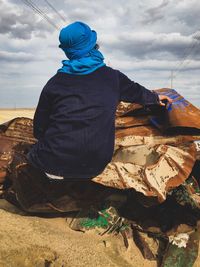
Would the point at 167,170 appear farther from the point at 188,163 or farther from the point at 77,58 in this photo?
the point at 77,58

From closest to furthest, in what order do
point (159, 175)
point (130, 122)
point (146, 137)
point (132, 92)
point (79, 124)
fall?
1. point (79, 124)
2. point (159, 175)
3. point (132, 92)
4. point (146, 137)
5. point (130, 122)

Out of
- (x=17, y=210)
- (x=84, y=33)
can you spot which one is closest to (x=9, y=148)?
(x=17, y=210)

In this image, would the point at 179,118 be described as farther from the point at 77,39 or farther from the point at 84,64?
the point at 77,39

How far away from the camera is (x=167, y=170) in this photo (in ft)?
11.9

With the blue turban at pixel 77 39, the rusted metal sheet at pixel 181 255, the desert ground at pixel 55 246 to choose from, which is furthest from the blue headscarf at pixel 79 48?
the rusted metal sheet at pixel 181 255

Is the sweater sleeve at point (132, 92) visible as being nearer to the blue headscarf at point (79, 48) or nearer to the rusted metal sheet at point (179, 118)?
the blue headscarf at point (79, 48)

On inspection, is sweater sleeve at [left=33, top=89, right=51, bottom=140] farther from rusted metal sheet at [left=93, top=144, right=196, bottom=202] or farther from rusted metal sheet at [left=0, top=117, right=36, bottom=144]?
rusted metal sheet at [left=0, top=117, right=36, bottom=144]

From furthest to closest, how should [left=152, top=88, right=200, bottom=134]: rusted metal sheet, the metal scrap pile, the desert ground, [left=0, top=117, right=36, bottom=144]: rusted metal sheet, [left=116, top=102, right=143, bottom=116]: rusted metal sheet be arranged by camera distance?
[left=0, top=117, right=36, bottom=144]: rusted metal sheet, [left=116, top=102, right=143, bottom=116]: rusted metal sheet, [left=152, top=88, right=200, bottom=134]: rusted metal sheet, the metal scrap pile, the desert ground

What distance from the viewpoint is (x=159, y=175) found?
3.58 m

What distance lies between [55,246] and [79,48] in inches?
70.5

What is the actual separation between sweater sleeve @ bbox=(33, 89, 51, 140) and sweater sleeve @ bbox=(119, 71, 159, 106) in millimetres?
695

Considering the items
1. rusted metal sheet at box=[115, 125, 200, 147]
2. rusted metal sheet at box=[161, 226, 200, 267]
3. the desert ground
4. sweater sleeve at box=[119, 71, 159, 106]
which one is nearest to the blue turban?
sweater sleeve at box=[119, 71, 159, 106]

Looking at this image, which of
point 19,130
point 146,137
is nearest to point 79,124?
point 146,137

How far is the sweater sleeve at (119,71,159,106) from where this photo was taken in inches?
144
